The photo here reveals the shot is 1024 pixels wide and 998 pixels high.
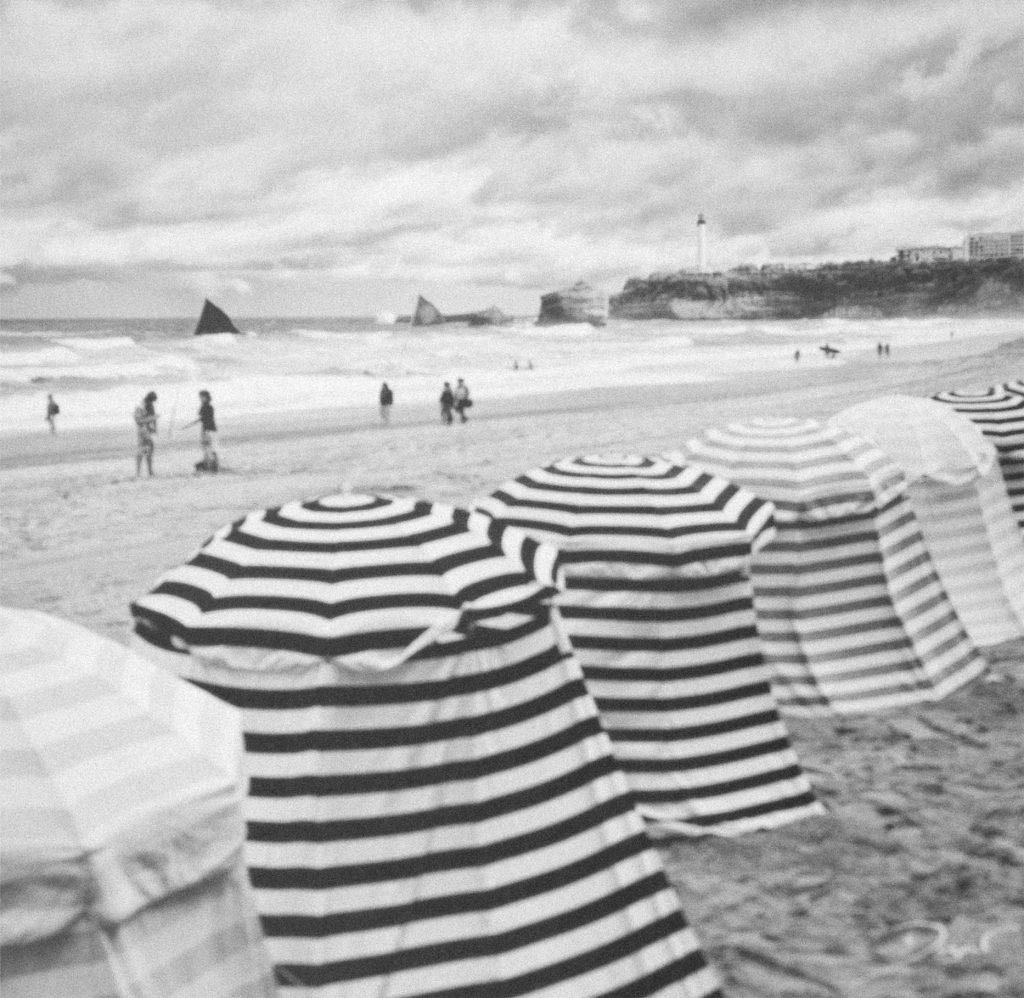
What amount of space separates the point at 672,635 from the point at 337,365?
3474cm

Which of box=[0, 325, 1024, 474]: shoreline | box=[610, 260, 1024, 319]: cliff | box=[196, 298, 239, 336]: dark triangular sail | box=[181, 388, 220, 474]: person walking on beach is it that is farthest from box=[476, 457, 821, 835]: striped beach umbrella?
box=[610, 260, 1024, 319]: cliff

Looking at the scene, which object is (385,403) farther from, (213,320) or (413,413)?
(213,320)

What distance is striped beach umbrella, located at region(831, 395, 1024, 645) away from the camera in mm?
6812

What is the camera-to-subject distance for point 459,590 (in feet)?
11.5

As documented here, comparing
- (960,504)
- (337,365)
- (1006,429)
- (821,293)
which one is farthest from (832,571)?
(821,293)

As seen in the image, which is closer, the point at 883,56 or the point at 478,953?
the point at 478,953

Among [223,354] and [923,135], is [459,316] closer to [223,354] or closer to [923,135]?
[223,354]

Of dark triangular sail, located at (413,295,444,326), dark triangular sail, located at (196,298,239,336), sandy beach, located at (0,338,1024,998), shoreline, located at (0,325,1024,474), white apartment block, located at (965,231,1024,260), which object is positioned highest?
white apartment block, located at (965,231,1024,260)

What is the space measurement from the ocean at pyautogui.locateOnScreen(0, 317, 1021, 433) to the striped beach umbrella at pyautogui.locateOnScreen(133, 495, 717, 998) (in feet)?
67.2

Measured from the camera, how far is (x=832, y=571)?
6.01 metres

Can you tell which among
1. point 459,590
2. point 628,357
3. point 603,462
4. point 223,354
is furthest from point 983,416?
point 628,357

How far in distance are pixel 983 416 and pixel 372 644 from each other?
5.56 m
